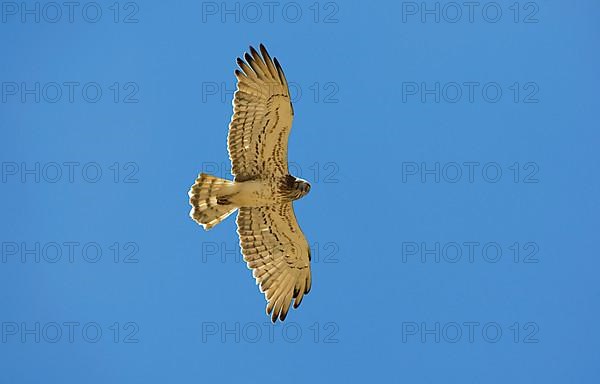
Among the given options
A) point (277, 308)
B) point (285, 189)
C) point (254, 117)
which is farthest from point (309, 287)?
point (254, 117)

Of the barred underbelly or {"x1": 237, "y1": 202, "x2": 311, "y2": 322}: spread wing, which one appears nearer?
the barred underbelly

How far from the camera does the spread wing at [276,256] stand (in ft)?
36.7

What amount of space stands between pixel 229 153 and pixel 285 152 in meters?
0.66

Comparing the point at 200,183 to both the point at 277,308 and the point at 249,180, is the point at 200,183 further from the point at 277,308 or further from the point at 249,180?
the point at 277,308

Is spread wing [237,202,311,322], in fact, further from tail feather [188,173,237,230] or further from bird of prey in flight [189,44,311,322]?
tail feather [188,173,237,230]

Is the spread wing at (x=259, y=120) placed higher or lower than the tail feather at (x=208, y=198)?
higher

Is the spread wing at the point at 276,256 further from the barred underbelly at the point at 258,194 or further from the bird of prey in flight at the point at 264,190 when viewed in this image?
the barred underbelly at the point at 258,194

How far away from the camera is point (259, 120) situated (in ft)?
34.0

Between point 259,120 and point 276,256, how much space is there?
73.4 inches

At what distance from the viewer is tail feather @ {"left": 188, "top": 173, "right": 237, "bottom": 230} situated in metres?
10.5

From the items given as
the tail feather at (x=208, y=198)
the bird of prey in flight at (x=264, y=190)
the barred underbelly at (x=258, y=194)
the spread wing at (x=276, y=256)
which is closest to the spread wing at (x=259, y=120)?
the bird of prey in flight at (x=264, y=190)

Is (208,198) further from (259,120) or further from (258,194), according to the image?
(259,120)

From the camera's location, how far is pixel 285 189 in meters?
10.6

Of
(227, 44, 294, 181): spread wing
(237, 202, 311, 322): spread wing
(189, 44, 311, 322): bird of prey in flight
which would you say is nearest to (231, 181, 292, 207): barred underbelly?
(189, 44, 311, 322): bird of prey in flight
